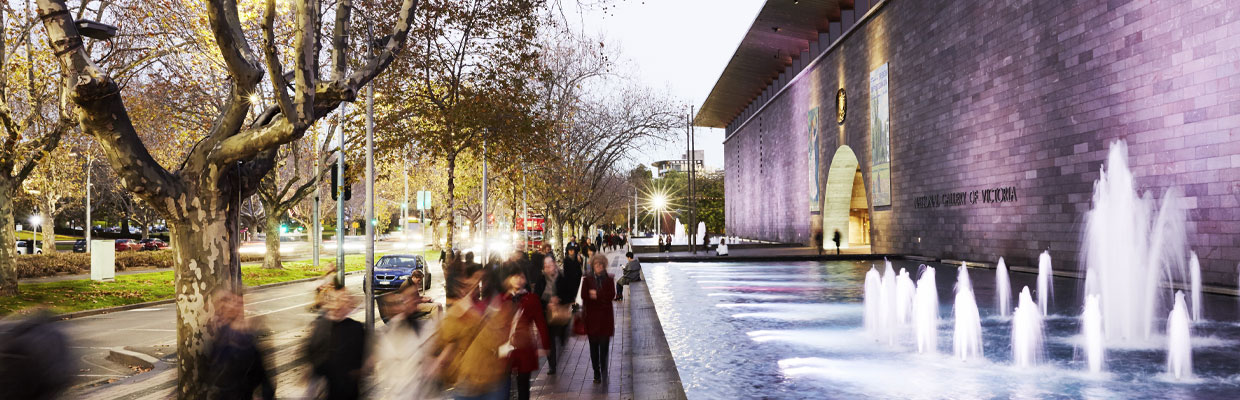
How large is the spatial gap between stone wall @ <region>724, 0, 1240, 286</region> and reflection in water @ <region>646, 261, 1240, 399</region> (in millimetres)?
3904

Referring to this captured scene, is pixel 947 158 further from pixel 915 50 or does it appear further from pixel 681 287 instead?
pixel 681 287

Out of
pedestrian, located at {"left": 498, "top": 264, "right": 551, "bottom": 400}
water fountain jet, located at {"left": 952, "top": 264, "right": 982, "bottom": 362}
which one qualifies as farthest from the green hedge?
water fountain jet, located at {"left": 952, "top": 264, "right": 982, "bottom": 362}

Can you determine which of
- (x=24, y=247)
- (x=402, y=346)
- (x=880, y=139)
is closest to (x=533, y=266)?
(x=402, y=346)

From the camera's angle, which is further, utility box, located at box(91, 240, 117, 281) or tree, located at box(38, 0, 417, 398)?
utility box, located at box(91, 240, 117, 281)

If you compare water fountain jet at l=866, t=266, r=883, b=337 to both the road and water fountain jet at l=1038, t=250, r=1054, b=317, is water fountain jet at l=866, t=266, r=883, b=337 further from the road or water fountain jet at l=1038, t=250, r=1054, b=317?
the road

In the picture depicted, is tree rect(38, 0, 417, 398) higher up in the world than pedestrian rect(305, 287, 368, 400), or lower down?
higher up

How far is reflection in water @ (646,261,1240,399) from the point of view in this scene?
9555 mm

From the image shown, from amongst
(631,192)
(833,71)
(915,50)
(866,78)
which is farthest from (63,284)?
(631,192)

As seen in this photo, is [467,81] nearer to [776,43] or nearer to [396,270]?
[396,270]

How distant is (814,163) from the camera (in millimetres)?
55156

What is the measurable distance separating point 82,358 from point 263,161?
19.8 feet

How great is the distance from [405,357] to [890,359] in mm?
6696

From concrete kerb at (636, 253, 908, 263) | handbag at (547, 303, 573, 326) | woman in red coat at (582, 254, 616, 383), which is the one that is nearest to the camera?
woman in red coat at (582, 254, 616, 383)

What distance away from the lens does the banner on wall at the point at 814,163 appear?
54500mm
